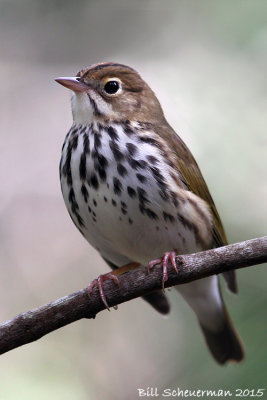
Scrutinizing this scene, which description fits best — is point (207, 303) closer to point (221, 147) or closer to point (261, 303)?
point (261, 303)

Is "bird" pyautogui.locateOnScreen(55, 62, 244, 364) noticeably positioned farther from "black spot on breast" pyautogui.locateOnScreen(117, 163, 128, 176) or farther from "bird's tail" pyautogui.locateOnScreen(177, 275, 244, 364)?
"bird's tail" pyautogui.locateOnScreen(177, 275, 244, 364)

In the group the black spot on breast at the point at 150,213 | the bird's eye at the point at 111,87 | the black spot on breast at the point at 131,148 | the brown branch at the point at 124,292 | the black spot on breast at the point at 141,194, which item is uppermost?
the bird's eye at the point at 111,87

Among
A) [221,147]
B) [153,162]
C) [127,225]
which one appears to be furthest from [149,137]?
[221,147]

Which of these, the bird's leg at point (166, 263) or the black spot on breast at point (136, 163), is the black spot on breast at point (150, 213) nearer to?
the black spot on breast at point (136, 163)

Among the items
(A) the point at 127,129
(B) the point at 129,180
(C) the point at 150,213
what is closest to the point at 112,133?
(A) the point at 127,129

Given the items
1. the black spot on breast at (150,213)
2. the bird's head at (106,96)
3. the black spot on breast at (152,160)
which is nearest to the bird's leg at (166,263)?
the black spot on breast at (150,213)

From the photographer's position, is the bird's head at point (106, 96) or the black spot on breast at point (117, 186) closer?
the black spot on breast at point (117, 186)
